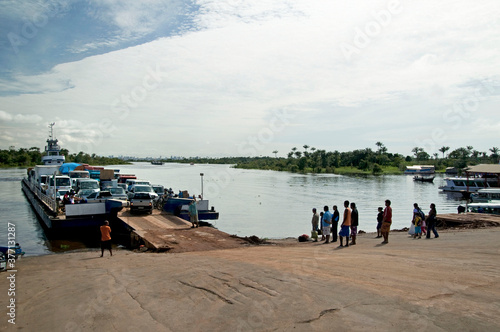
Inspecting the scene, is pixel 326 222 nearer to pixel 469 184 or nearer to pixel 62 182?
pixel 62 182

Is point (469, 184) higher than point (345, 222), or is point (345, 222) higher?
point (345, 222)

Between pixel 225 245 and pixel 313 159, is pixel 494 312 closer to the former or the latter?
pixel 225 245

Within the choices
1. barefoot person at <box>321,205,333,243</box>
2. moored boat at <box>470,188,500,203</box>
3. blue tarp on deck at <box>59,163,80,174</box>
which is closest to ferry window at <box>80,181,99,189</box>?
blue tarp on deck at <box>59,163,80,174</box>

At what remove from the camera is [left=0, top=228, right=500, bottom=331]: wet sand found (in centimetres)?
600

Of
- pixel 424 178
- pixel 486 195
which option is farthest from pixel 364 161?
pixel 486 195

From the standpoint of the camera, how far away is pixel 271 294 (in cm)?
726

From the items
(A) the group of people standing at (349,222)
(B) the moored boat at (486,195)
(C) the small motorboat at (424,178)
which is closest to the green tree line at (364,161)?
(C) the small motorboat at (424,178)

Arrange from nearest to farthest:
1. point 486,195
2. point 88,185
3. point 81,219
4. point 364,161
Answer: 1. point 81,219
2. point 88,185
3. point 486,195
4. point 364,161

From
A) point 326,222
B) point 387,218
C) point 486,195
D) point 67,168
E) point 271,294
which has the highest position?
point 67,168

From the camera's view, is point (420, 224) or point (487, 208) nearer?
point (420, 224)

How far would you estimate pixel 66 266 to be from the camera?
471 inches

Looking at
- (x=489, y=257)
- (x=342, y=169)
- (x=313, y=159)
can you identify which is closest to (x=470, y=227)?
(x=489, y=257)

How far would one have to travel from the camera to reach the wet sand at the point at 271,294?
19.7ft

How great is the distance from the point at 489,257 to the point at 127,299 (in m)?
9.97
